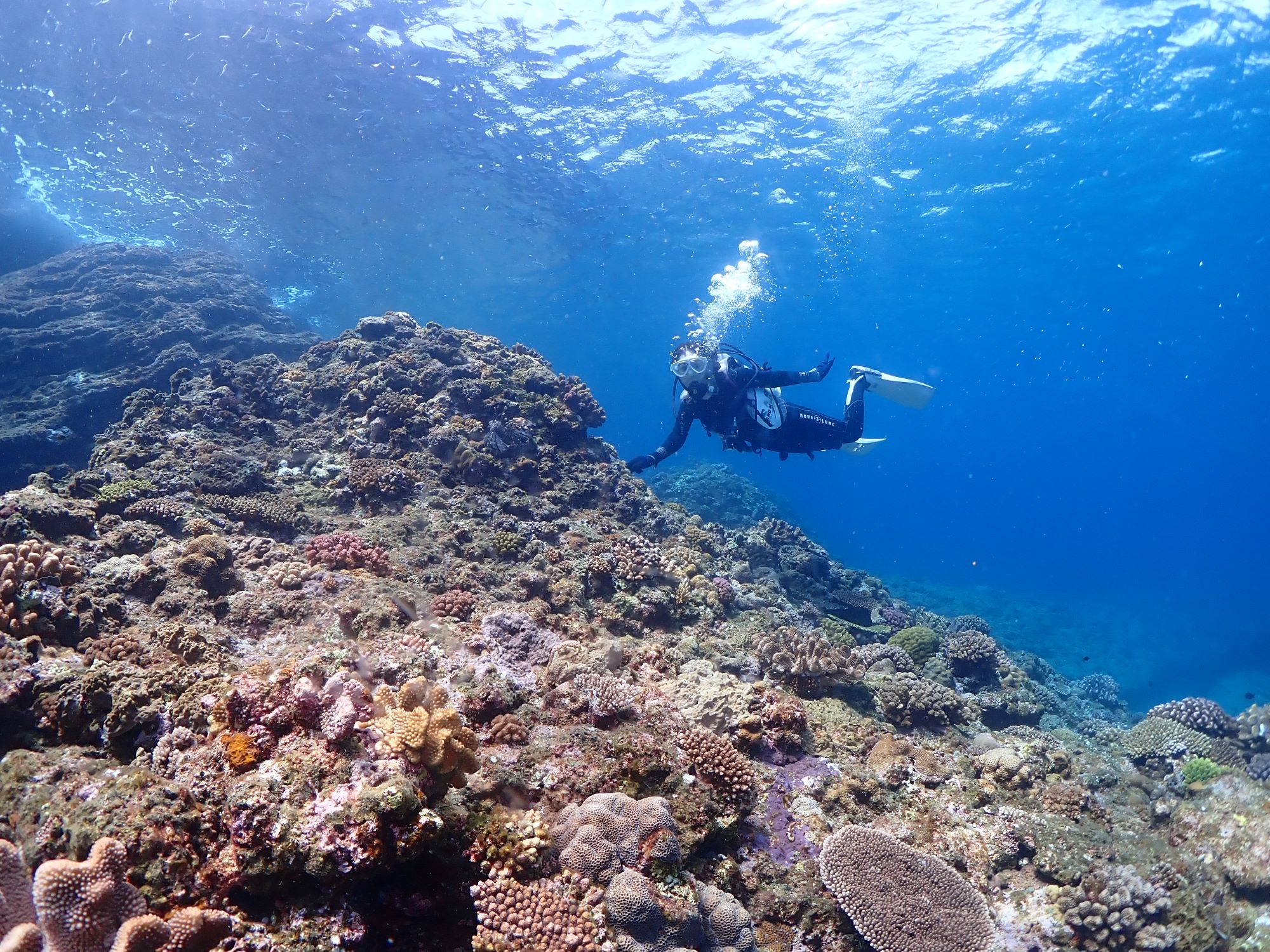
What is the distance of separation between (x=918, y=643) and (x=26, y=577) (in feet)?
40.4

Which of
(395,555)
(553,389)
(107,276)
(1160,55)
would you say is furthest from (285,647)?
(1160,55)

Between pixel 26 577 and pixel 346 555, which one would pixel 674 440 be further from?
pixel 26 577

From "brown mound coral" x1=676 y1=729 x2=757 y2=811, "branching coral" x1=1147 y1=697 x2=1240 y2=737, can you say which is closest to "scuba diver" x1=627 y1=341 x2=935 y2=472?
"brown mound coral" x1=676 y1=729 x2=757 y2=811

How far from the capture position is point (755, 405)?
12.2 metres

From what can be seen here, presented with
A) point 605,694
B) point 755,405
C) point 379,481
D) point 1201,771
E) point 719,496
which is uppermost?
point 719,496

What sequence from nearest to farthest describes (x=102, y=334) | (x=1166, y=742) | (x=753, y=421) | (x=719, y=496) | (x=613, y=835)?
(x=613, y=835) → (x=1166, y=742) → (x=753, y=421) → (x=102, y=334) → (x=719, y=496)

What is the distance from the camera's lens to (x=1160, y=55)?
2214cm

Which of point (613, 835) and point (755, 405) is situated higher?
point (755, 405)

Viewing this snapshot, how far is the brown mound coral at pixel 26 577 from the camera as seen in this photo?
494cm

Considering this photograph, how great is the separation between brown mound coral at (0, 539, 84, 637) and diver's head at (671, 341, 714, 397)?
9141 mm

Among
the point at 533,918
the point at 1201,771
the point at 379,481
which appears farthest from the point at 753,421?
the point at 533,918

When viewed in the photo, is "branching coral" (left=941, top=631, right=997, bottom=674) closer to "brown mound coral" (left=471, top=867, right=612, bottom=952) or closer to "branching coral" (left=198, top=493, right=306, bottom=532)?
"brown mound coral" (left=471, top=867, right=612, bottom=952)

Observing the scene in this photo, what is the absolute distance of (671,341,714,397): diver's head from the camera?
11312 millimetres

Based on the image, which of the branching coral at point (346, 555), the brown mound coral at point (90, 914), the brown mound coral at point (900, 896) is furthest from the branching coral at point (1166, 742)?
the brown mound coral at point (90, 914)
